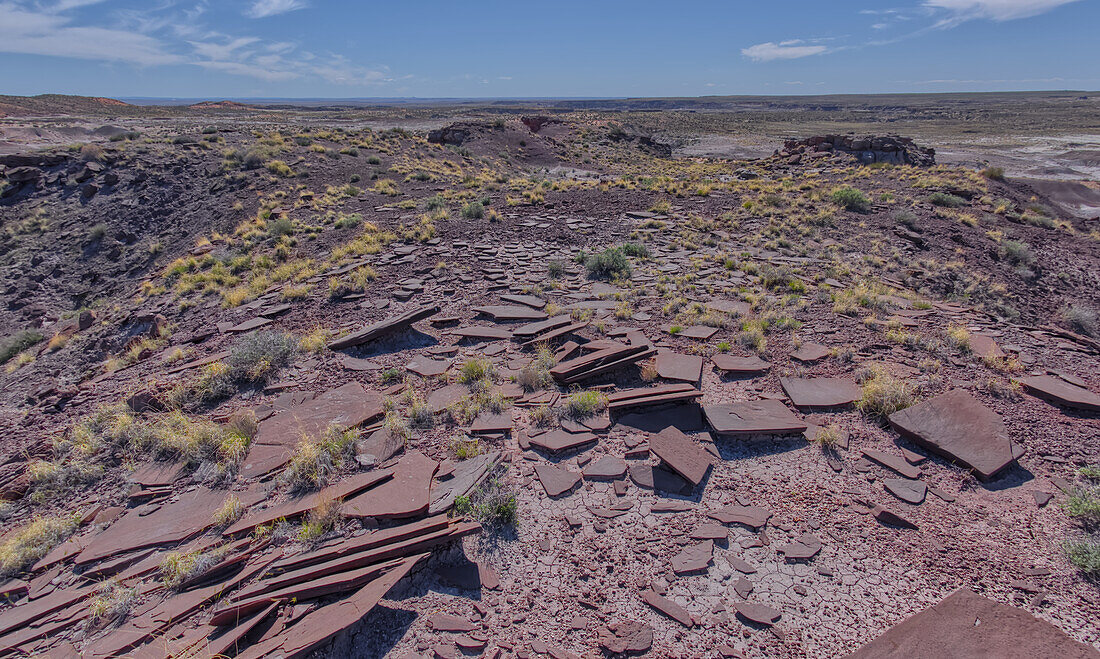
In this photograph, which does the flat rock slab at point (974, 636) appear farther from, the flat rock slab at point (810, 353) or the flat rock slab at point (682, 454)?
the flat rock slab at point (810, 353)

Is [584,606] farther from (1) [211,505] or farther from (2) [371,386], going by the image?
(2) [371,386]

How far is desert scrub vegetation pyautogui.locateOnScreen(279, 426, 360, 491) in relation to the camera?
4242 millimetres

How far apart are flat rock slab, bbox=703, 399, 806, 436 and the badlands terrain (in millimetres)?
34

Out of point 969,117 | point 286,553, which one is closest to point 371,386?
point 286,553

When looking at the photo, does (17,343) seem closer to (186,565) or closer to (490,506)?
(186,565)

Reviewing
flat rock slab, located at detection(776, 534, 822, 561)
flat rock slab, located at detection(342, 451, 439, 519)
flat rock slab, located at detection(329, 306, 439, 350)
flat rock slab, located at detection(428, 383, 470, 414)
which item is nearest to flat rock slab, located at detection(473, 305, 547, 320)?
flat rock slab, located at detection(329, 306, 439, 350)

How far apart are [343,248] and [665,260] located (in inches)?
300

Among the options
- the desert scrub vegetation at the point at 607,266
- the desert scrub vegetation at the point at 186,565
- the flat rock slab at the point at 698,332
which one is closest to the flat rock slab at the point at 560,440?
the desert scrub vegetation at the point at 186,565

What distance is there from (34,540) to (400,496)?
2.96 metres

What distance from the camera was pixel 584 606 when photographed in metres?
3.18

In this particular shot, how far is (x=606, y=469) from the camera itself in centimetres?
446

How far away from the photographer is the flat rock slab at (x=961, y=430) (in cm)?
428

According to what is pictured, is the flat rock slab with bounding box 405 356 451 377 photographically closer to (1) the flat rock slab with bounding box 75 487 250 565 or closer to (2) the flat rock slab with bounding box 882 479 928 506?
(1) the flat rock slab with bounding box 75 487 250 565

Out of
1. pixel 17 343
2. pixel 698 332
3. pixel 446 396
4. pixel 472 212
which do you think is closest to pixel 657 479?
pixel 446 396
